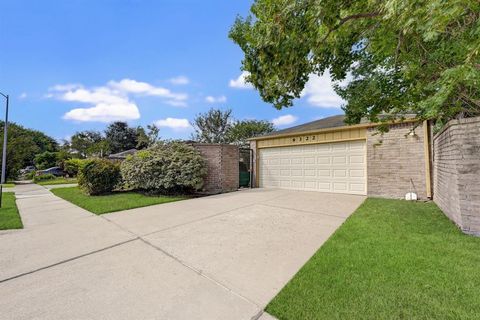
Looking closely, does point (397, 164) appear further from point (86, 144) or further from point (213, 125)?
point (86, 144)

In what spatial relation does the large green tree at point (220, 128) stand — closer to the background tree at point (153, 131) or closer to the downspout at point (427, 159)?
the background tree at point (153, 131)

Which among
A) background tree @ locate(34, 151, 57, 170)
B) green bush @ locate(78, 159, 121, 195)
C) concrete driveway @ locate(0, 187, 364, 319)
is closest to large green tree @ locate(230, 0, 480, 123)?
concrete driveway @ locate(0, 187, 364, 319)

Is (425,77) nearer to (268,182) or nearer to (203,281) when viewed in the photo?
(203,281)

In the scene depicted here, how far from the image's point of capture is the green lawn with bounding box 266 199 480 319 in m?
1.93

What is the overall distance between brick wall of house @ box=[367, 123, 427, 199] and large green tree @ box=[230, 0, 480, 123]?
102 inches

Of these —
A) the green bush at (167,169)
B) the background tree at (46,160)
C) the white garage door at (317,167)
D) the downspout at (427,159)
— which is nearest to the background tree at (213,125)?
the white garage door at (317,167)

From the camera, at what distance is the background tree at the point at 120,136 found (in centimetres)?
3800

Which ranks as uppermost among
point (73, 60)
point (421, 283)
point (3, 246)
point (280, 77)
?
point (73, 60)

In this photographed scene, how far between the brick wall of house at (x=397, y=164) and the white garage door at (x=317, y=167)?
430 mm

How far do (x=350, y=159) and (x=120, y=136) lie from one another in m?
38.6

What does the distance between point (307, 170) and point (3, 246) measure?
9.55 m

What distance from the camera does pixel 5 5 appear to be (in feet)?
22.0

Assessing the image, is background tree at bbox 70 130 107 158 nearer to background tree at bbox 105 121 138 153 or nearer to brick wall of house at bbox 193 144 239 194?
background tree at bbox 105 121 138 153

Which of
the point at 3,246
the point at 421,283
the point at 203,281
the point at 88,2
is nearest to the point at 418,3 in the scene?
the point at 421,283
